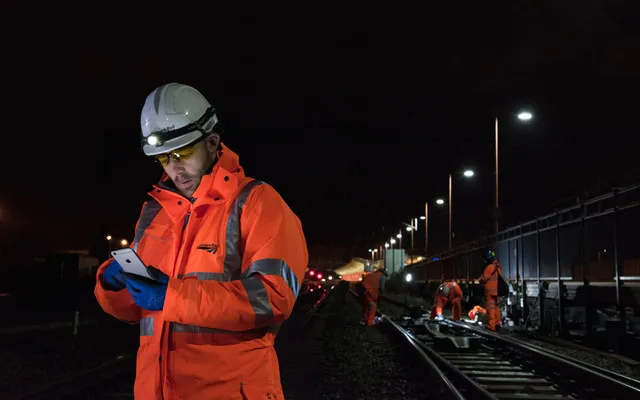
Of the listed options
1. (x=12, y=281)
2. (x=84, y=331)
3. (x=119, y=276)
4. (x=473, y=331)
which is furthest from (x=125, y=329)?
(x=12, y=281)

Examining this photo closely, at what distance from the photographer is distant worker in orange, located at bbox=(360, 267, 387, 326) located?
2031cm

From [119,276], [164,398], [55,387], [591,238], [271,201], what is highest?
[591,238]

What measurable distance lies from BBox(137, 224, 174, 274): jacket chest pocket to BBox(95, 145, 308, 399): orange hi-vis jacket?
62mm

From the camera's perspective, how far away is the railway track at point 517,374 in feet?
30.2

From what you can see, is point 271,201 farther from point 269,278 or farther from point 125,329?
point 125,329

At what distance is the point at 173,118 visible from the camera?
8.98 feet

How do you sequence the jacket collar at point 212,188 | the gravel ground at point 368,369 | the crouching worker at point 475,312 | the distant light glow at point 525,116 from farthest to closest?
the distant light glow at point 525,116 < the crouching worker at point 475,312 < the gravel ground at point 368,369 < the jacket collar at point 212,188

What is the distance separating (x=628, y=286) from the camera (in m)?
14.3

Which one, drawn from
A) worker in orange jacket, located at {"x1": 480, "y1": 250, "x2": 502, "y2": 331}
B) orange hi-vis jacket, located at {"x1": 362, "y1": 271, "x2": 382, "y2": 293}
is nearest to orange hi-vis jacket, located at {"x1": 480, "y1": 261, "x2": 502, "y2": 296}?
worker in orange jacket, located at {"x1": 480, "y1": 250, "x2": 502, "y2": 331}

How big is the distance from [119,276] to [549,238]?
19004 millimetres

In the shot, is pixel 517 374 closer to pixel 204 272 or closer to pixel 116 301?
pixel 116 301

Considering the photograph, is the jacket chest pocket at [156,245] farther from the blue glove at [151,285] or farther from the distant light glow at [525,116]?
the distant light glow at [525,116]

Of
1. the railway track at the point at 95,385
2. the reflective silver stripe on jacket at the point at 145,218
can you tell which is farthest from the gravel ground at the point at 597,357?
the reflective silver stripe on jacket at the point at 145,218

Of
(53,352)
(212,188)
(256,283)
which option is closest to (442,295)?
(53,352)
